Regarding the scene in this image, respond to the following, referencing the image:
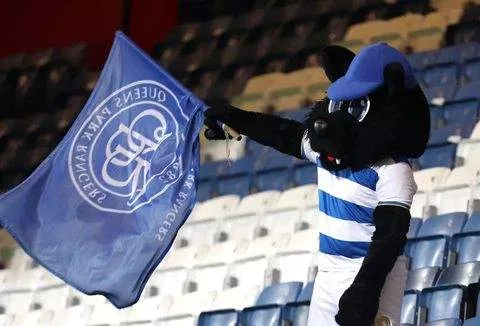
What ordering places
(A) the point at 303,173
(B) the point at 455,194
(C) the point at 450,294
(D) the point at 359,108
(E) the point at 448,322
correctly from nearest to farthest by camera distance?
(D) the point at 359,108 < (E) the point at 448,322 < (C) the point at 450,294 < (B) the point at 455,194 < (A) the point at 303,173

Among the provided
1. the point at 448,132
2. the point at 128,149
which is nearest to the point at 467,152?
the point at 448,132

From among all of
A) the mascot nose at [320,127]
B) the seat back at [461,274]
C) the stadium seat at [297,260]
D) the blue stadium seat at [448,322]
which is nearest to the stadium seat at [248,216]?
the stadium seat at [297,260]

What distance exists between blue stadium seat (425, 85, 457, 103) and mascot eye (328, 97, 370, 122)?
4.04 m

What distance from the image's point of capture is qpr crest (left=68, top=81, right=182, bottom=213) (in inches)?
181

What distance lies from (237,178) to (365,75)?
448 centimetres

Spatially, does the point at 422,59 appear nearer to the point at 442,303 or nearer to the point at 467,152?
the point at 467,152

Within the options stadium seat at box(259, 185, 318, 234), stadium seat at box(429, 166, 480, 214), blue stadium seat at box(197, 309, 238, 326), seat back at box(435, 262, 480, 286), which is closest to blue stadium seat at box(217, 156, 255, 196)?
stadium seat at box(259, 185, 318, 234)

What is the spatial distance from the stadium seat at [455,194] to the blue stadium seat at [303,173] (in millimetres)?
1201

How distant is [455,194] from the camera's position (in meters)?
6.76

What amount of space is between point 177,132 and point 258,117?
372mm

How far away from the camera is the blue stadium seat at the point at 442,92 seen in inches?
316

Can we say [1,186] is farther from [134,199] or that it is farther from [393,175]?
[393,175]

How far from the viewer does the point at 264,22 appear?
35.2 feet

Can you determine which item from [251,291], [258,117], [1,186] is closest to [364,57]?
[258,117]
